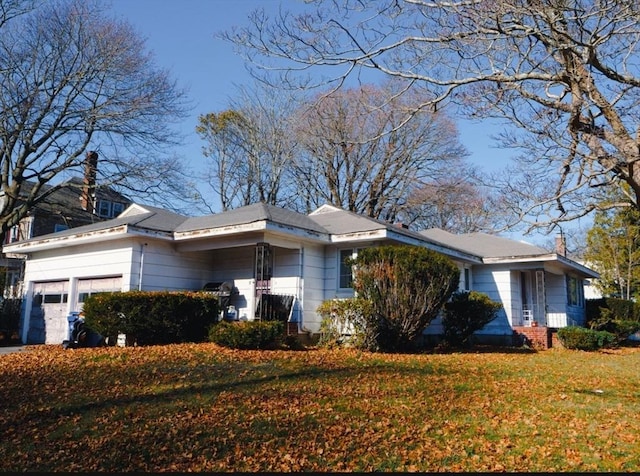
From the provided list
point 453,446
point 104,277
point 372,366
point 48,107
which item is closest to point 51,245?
point 104,277

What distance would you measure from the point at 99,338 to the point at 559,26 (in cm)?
1257

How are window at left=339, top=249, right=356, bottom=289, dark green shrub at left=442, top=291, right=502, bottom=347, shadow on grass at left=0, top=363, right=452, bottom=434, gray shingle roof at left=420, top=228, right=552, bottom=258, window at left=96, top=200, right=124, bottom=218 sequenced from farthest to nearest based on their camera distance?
1. window at left=96, top=200, right=124, bottom=218
2. gray shingle roof at left=420, top=228, right=552, bottom=258
3. dark green shrub at left=442, top=291, right=502, bottom=347
4. window at left=339, top=249, right=356, bottom=289
5. shadow on grass at left=0, top=363, right=452, bottom=434

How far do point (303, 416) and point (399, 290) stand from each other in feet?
21.0

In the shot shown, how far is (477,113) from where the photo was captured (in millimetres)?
7637

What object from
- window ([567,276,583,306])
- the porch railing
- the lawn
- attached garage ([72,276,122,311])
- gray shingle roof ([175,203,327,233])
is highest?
gray shingle roof ([175,203,327,233])

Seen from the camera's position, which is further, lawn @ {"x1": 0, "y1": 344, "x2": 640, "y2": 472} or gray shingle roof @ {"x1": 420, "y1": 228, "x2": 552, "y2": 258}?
gray shingle roof @ {"x1": 420, "y1": 228, "x2": 552, "y2": 258}

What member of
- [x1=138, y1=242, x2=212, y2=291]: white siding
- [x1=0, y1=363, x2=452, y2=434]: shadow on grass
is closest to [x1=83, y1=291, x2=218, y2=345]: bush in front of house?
[x1=138, y1=242, x2=212, y2=291]: white siding

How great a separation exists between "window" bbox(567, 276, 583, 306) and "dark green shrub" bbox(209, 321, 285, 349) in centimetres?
1472

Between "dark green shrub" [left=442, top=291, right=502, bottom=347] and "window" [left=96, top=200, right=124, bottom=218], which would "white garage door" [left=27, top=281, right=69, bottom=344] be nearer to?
"dark green shrub" [left=442, top=291, right=502, bottom=347]

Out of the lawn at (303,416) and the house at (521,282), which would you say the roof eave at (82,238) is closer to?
the lawn at (303,416)

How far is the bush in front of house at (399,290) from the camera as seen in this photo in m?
12.0

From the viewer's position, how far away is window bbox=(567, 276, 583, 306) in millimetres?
21562

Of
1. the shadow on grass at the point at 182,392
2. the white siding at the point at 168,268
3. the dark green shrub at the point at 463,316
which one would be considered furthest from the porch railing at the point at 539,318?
the white siding at the point at 168,268

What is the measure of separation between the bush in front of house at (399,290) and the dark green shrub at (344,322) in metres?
0.16
